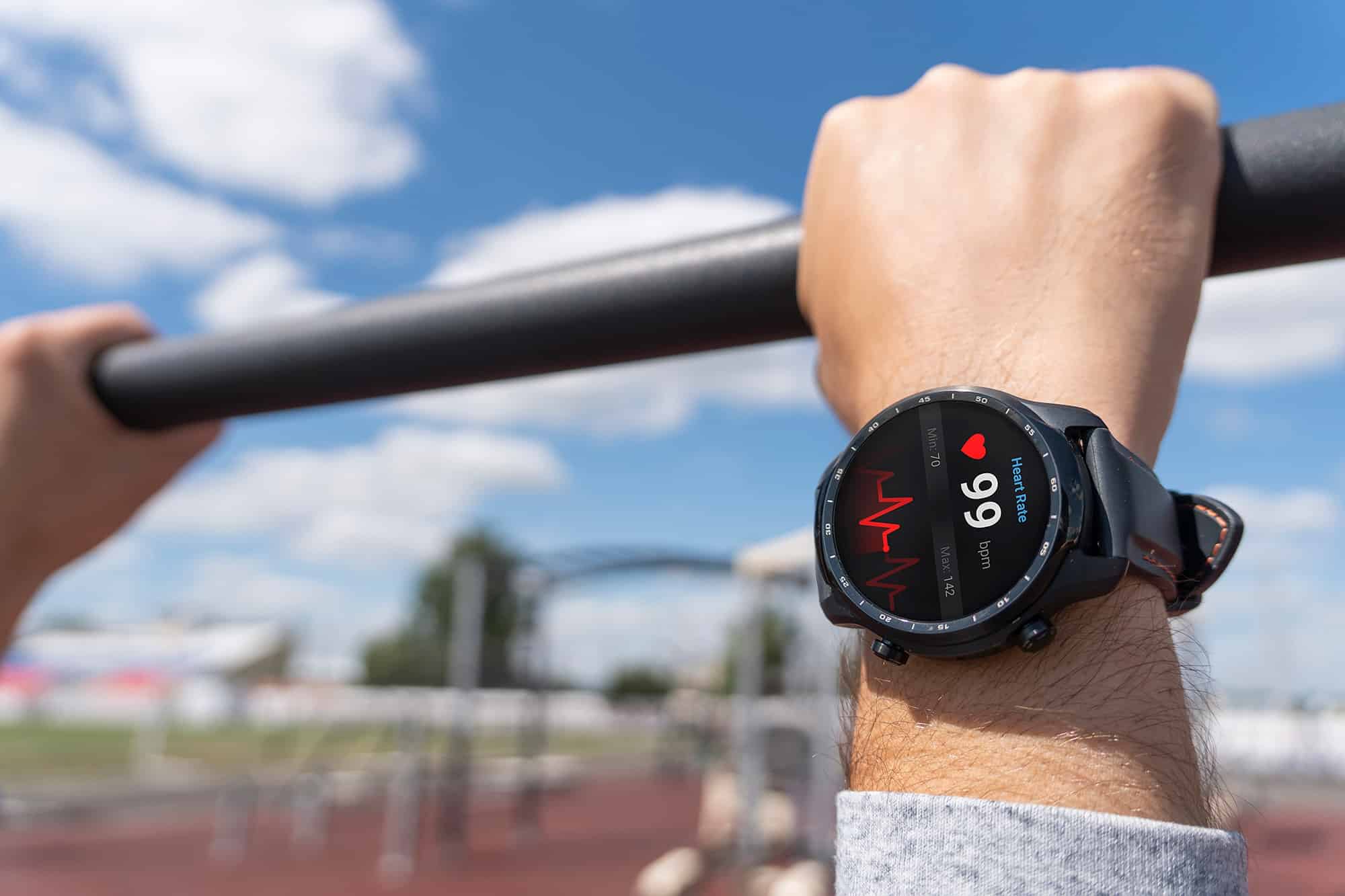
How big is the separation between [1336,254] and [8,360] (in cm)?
127

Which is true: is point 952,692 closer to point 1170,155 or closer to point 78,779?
point 1170,155

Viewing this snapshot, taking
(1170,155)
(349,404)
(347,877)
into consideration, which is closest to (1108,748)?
(1170,155)

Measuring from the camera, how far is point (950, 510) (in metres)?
0.59

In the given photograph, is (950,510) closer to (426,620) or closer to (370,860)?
(370,860)

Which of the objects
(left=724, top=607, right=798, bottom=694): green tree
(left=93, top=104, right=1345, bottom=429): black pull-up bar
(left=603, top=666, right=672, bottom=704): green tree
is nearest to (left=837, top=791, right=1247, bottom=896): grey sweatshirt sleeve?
(left=93, top=104, right=1345, bottom=429): black pull-up bar

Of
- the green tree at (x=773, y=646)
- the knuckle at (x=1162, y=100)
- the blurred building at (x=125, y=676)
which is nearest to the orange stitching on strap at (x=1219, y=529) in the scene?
the knuckle at (x=1162, y=100)

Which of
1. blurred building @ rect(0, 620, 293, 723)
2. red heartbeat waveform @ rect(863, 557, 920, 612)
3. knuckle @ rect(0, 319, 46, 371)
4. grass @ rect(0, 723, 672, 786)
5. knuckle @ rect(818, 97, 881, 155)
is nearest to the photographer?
red heartbeat waveform @ rect(863, 557, 920, 612)

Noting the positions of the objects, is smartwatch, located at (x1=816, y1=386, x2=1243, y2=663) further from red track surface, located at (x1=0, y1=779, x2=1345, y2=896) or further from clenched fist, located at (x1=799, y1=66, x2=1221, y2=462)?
red track surface, located at (x1=0, y1=779, x2=1345, y2=896)

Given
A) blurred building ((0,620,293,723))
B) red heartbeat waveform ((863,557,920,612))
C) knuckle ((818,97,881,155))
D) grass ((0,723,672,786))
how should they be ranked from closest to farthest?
red heartbeat waveform ((863,557,920,612)) < knuckle ((818,97,881,155)) < grass ((0,723,672,786)) < blurred building ((0,620,293,723))

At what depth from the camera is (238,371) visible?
3.23 feet

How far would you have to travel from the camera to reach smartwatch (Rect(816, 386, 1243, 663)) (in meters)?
0.55

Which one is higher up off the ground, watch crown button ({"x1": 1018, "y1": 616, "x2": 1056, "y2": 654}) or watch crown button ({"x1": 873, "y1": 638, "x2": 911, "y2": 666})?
watch crown button ({"x1": 1018, "y1": 616, "x2": 1056, "y2": 654})

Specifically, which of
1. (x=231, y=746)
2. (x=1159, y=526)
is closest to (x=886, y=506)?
(x=1159, y=526)

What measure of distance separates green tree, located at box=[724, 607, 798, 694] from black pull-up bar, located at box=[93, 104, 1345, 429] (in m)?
9.16
